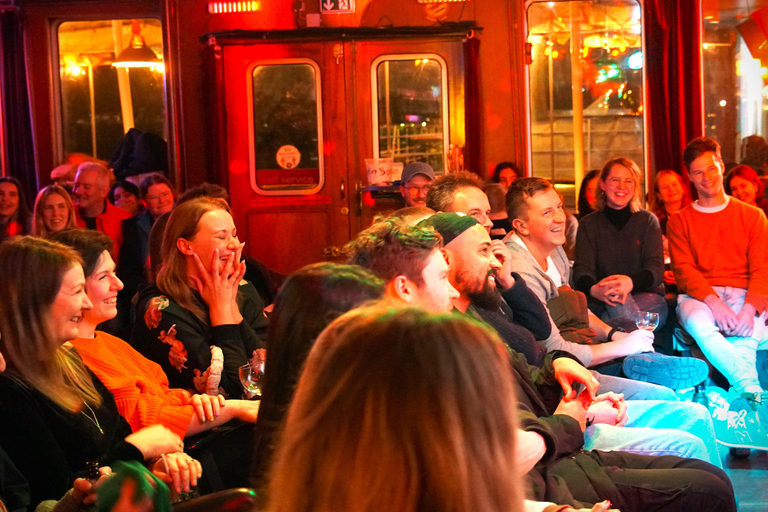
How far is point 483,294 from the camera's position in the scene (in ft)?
9.88

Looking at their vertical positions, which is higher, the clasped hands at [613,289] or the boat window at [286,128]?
the boat window at [286,128]

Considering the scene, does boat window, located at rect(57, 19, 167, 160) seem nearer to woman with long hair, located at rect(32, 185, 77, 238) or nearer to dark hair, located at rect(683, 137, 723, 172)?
woman with long hair, located at rect(32, 185, 77, 238)

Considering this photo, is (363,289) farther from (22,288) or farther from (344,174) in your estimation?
(344,174)

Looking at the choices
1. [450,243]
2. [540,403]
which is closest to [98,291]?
[450,243]

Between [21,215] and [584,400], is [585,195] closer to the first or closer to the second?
[584,400]

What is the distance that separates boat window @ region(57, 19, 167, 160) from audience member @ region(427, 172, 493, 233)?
16.1 feet

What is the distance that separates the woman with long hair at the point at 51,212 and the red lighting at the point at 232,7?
2894mm

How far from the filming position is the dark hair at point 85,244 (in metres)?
2.77

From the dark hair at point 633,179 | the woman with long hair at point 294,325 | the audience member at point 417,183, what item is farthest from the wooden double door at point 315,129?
the woman with long hair at point 294,325

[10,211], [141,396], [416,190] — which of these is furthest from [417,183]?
[141,396]

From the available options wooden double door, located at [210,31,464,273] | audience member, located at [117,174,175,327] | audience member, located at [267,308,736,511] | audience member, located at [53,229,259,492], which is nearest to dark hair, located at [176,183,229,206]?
audience member, located at [117,174,175,327]

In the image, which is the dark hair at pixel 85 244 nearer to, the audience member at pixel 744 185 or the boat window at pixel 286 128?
the boat window at pixel 286 128

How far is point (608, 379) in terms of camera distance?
3686mm

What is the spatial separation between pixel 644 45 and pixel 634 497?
19.4 feet
